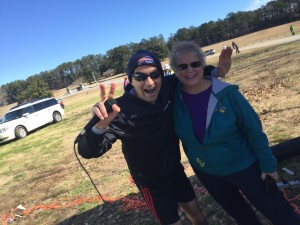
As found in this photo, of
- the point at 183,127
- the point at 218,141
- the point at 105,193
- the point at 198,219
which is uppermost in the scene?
the point at 183,127

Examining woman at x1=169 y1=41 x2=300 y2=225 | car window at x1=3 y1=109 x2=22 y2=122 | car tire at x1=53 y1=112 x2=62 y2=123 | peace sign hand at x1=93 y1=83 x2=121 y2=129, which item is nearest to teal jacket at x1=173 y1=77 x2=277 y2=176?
woman at x1=169 y1=41 x2=300 y2=225

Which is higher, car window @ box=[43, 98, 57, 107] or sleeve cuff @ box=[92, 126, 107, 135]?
car window @ box=[43, 98, 57, 107]

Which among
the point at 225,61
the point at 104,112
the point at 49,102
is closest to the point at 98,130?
the point at 104,112

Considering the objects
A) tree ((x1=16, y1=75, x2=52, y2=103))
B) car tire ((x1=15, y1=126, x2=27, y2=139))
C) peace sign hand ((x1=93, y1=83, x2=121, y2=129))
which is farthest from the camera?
tree ((x1=16, y1=75, x2=52, y2=103))

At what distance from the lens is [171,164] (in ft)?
9.50

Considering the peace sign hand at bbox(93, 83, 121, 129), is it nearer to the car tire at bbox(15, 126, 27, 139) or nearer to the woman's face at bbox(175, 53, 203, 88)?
the woman's face at bbox(175, 53, 203, 88)

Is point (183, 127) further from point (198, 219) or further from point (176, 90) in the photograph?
point (198, 219)

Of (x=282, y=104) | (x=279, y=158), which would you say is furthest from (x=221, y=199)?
(x=282, y=104)

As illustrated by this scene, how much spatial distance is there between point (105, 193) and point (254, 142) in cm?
427

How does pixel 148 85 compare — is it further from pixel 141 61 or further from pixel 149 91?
pixel 141 61

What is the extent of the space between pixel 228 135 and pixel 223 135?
0.04 metres

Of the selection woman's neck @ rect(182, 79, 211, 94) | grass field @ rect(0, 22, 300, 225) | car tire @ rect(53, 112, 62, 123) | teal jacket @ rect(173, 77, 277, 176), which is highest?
woman's neck @ rect(182, 79, 211, 94)

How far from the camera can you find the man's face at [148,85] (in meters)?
2.64

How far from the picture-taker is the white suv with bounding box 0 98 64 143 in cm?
1636
